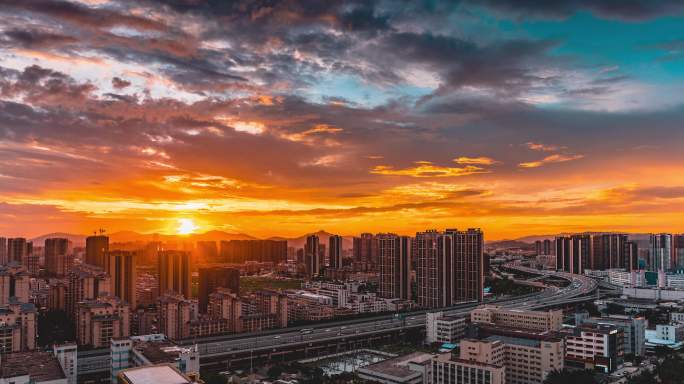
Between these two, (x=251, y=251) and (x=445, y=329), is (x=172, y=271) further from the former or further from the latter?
(x=251, y=251)

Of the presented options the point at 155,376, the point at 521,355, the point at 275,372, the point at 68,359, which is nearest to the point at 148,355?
the point at 68,359

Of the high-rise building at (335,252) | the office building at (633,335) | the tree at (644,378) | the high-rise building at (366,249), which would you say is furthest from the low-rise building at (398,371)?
the high-rise building at (335,252)

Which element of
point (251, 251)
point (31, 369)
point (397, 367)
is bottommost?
point (397, 367)

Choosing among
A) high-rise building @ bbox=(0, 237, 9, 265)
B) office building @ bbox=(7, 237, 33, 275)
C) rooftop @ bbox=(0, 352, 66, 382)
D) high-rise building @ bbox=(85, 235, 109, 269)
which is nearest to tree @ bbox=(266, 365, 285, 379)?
rooftop @ bbox=(0, 352, 66, 382)

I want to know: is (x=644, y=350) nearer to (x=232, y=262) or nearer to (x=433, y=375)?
(x=433, y=375)

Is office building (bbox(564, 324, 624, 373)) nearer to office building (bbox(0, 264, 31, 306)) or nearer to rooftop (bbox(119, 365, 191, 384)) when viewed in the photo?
rooftop (bbox(119, 365, 191, 384))

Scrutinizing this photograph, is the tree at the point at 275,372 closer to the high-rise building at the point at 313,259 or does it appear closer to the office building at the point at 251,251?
the high-rise building at the point at 313,259

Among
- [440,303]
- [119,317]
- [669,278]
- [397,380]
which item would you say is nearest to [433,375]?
[397,380]
